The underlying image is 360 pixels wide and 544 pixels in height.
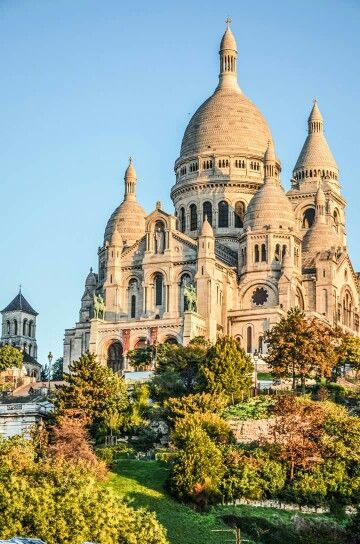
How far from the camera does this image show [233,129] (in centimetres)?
12825

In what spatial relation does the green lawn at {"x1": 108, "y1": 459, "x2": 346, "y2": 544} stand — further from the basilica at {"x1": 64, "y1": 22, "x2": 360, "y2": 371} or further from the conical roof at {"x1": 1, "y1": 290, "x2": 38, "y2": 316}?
the conical roof at {"x1": 1, "y1": 290, "x2": 38, "y2": 316}

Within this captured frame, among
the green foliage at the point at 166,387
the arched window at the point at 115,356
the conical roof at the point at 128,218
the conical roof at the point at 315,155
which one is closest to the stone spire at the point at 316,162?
the conical roof at the point at 315,155

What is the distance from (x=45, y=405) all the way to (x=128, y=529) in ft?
109

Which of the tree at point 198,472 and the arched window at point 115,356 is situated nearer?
the tree at point 198,472

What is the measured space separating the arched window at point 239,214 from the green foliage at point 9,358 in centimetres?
2247

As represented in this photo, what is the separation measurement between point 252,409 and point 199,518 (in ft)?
56.8

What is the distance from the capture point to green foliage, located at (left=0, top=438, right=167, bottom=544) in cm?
5997

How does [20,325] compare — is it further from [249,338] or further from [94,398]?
[94,398]

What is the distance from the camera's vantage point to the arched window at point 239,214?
12606cm

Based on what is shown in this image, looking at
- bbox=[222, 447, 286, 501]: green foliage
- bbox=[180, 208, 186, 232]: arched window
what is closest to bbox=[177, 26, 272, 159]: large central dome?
bbox=[180, 208, 186, 232]: arched window

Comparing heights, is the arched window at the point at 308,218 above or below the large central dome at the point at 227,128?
below

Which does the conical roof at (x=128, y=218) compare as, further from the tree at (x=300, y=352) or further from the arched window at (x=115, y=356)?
the tree at (x=300, y=352)

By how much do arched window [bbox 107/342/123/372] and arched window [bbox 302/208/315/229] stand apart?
82.1ft

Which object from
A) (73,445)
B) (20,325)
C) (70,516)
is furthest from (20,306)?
(70,516)
